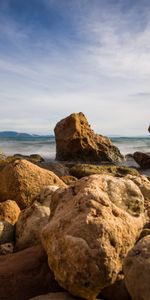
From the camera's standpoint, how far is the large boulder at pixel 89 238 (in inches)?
181

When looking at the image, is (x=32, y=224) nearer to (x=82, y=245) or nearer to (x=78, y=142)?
(x=82, y=245)

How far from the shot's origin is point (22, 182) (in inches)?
362

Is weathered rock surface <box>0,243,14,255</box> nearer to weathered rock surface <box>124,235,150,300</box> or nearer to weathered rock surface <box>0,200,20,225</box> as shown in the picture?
weathered rock surface <box>0,200,20,225</box>

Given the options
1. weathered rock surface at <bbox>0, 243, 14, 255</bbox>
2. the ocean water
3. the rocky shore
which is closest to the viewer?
the rocky shore

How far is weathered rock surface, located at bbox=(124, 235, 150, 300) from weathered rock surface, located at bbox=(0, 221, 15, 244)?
10.5ft

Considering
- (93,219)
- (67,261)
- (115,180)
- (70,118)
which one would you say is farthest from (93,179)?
(70,118)

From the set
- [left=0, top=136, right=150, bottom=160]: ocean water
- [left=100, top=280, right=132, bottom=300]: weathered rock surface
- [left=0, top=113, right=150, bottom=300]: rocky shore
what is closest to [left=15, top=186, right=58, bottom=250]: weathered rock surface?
[left=0, top=113, right=150, bottom=300]: rocky shore

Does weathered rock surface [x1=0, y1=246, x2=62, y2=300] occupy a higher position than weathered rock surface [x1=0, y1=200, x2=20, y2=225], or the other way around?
weathered rock surface [x1=0, y1=200, x2=20, y2=225]

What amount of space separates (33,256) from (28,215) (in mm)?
1352

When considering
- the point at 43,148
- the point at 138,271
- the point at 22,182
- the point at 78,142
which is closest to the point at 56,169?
the point at 22,182

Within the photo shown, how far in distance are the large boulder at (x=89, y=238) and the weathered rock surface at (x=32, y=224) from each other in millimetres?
1531

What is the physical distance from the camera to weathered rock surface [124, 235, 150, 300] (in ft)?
14.3

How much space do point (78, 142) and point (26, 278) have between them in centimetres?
2246

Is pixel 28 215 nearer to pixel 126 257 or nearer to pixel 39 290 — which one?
pixel 39 290
